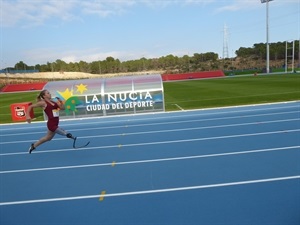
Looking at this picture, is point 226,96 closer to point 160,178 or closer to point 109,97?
point 109,97

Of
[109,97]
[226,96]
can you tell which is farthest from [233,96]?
[109,97]

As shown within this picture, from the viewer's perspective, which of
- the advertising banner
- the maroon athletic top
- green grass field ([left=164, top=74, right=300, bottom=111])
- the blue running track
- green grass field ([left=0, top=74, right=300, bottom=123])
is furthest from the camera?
green grass field ([left=164, top=74, right=300, bottom=111])

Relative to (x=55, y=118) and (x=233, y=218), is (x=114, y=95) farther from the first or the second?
(x=233, y=218)

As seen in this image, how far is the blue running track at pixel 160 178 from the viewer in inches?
166

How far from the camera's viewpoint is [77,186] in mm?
5570

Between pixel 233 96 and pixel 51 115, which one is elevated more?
pixel 51 115

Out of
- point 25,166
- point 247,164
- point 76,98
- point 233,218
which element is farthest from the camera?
point 76,98

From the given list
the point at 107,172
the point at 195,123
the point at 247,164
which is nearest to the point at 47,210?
the point at 107,172

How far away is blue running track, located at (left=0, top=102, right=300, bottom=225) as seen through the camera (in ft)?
13.8

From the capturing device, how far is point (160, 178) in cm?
569

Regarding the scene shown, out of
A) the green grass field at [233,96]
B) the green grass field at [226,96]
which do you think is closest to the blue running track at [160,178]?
the green grass field at [226,96]

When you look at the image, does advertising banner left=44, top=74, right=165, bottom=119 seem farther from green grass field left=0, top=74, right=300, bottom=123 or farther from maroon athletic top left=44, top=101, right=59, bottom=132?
maroon athletic top left=44, top=101, right=59, bottom=132

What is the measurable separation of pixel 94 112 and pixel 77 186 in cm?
1072

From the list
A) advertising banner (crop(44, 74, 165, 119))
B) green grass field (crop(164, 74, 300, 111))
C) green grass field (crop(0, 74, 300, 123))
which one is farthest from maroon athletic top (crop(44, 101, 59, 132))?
green grass field (crop(164, 74, 300, 111))
